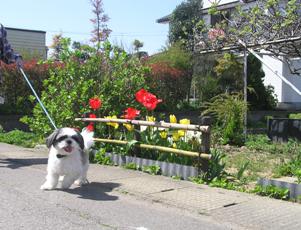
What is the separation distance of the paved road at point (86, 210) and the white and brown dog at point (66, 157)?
0.63 ft

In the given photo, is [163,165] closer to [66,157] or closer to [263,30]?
[66,157]

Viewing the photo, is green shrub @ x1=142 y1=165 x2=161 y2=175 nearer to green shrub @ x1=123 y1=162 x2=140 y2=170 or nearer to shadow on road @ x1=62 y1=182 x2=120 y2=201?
green shrub @ x1=123 y1=162 x2=140 y2=170

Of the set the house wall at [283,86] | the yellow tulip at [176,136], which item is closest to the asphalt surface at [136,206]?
the yellow tulip at [176,136]

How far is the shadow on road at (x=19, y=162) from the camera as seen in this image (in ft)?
32.6

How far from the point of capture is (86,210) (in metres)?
6.38

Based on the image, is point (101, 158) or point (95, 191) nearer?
point (95, 191)

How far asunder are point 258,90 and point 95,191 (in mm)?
17260

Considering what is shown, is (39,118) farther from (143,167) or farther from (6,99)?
(6,99)

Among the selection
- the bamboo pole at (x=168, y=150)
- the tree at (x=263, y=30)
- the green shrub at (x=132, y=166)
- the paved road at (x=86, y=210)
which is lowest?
the paved road at (x=86, y=210)

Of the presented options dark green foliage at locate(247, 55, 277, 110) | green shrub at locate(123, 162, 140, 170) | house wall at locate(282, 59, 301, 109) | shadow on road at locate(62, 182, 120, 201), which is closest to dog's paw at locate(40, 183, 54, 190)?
shadow on road at locate(62, 182, 120, 201)

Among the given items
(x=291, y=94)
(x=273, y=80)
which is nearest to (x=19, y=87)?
(x=273, y=80)

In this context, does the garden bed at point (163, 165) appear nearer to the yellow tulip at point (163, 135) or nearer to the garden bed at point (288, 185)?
the yellow tulip at point (163, 135)

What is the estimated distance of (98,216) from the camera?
6.09 metres

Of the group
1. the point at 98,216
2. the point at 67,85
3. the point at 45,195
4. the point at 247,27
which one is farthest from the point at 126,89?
the point at 98,216
